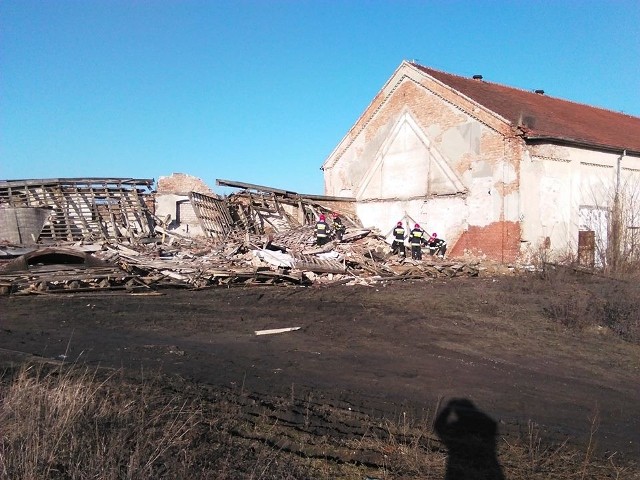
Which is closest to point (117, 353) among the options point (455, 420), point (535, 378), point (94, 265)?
point (455, 420)

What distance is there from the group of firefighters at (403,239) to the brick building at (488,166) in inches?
24.2

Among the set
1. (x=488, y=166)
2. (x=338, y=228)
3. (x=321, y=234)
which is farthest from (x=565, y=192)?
(x=321, y=234)

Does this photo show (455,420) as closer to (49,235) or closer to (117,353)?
(117,353)

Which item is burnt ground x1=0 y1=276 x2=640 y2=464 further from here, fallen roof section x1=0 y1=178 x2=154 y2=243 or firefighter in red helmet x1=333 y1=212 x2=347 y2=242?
fallen roof section x1=0 y1=178 x2=154 y2=243

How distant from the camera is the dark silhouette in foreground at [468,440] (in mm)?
3881

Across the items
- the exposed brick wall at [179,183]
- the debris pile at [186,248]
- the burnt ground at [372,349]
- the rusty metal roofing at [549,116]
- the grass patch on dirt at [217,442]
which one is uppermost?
the rusty metal roofing at [549,116]

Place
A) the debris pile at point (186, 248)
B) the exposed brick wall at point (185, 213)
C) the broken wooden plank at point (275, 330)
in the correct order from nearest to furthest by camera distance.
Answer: the broken wooden plank at point (275, 330)
the debris pile at point (186, 248)
the exposed brick wall at point (185, 213)

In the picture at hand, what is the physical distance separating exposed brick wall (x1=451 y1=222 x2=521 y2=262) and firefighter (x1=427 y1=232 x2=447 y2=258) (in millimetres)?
599

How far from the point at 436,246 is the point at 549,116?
8.30 m

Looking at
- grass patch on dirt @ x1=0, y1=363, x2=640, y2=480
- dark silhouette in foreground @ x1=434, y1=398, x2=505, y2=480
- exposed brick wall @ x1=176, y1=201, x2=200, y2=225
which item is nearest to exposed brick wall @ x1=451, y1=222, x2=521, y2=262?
exposed brick wall @ x1=176, y1=201, x2=200, y2=225

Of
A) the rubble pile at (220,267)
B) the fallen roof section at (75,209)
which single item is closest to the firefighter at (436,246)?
the rubble pile at (220,267)

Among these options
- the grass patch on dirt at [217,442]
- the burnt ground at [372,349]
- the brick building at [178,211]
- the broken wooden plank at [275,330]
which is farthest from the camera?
the brick building at [178,211]

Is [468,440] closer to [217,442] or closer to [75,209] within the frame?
[217,442]

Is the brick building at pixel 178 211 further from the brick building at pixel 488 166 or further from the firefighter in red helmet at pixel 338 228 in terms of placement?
the brick building at pixel 488 166
